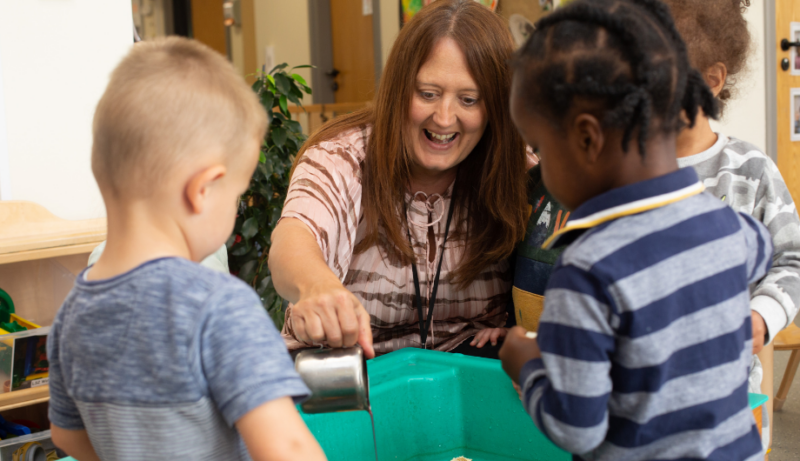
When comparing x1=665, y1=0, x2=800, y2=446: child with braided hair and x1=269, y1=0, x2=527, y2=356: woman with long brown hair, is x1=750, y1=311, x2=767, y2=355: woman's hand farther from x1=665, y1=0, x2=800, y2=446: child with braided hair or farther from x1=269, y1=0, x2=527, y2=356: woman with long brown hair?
x1=269, y1=0, x2=527, y2=356: woman with long brown hair

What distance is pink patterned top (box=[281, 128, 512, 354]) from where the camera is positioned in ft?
4.16

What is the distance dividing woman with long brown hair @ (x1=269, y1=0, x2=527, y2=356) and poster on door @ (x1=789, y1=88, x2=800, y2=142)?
2765 millimetres

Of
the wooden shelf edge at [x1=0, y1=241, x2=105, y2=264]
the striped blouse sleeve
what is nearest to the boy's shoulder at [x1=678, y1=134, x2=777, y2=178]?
the striped blouse sleeve

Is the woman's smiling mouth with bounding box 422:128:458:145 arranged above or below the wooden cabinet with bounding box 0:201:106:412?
above

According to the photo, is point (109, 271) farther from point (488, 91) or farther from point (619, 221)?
point (488, 91)

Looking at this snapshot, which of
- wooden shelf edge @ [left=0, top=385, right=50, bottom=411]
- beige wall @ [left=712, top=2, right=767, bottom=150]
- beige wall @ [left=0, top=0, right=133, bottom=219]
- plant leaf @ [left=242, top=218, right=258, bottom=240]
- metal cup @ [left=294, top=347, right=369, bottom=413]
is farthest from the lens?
beige wall @ [left=712, top=2, right=767, bottom=150]

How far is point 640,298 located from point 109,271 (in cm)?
46

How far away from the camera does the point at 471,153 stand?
1390 mm

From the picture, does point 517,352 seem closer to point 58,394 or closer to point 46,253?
point 58,394

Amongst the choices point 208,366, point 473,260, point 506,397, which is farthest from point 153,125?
point 473,260

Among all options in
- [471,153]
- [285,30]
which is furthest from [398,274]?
[285,30]

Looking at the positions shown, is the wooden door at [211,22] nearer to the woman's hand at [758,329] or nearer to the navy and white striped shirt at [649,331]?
the woman's hand at [758,329]

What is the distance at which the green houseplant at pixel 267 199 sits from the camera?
86.3 inches

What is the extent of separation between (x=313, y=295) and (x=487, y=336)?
0.50 meters
